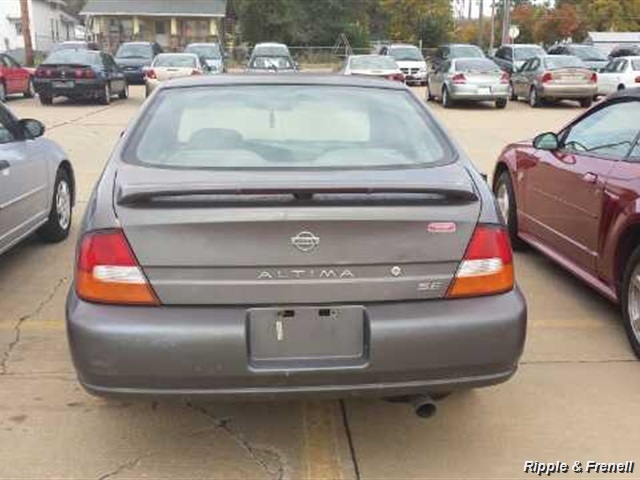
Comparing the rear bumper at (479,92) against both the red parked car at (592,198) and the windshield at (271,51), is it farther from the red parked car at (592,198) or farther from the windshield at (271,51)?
the red parked car at (592,198)

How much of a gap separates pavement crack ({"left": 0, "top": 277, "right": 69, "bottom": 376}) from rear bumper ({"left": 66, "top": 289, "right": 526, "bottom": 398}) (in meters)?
1.55

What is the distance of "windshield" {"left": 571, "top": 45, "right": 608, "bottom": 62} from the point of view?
103ft

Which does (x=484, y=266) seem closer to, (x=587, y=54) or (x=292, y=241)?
(x=292, y=241)

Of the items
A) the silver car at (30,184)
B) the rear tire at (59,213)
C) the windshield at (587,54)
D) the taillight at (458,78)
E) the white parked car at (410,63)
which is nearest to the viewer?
the silver car at (30,184)

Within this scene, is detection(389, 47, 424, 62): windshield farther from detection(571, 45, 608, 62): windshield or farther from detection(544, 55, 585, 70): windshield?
detection(544, 55, 585, 70): windshield

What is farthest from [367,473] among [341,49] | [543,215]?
[341,49]

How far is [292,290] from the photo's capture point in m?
3.18

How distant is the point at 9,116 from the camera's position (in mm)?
6461

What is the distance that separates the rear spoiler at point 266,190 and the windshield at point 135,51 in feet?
99.1

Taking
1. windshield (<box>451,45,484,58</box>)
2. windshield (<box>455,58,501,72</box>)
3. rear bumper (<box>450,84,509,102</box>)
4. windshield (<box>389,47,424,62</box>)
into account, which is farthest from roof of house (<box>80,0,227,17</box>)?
rear bumper (<box>450,84,509,102</box>)

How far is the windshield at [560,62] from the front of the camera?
24.2m

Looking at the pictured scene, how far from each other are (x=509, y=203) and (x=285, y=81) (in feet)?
10.3

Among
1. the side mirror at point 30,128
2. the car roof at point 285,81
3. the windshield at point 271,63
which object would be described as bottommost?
the windshield at point 271,63

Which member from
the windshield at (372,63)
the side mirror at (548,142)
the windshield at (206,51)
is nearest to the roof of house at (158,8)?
the windshield at (206,51)
